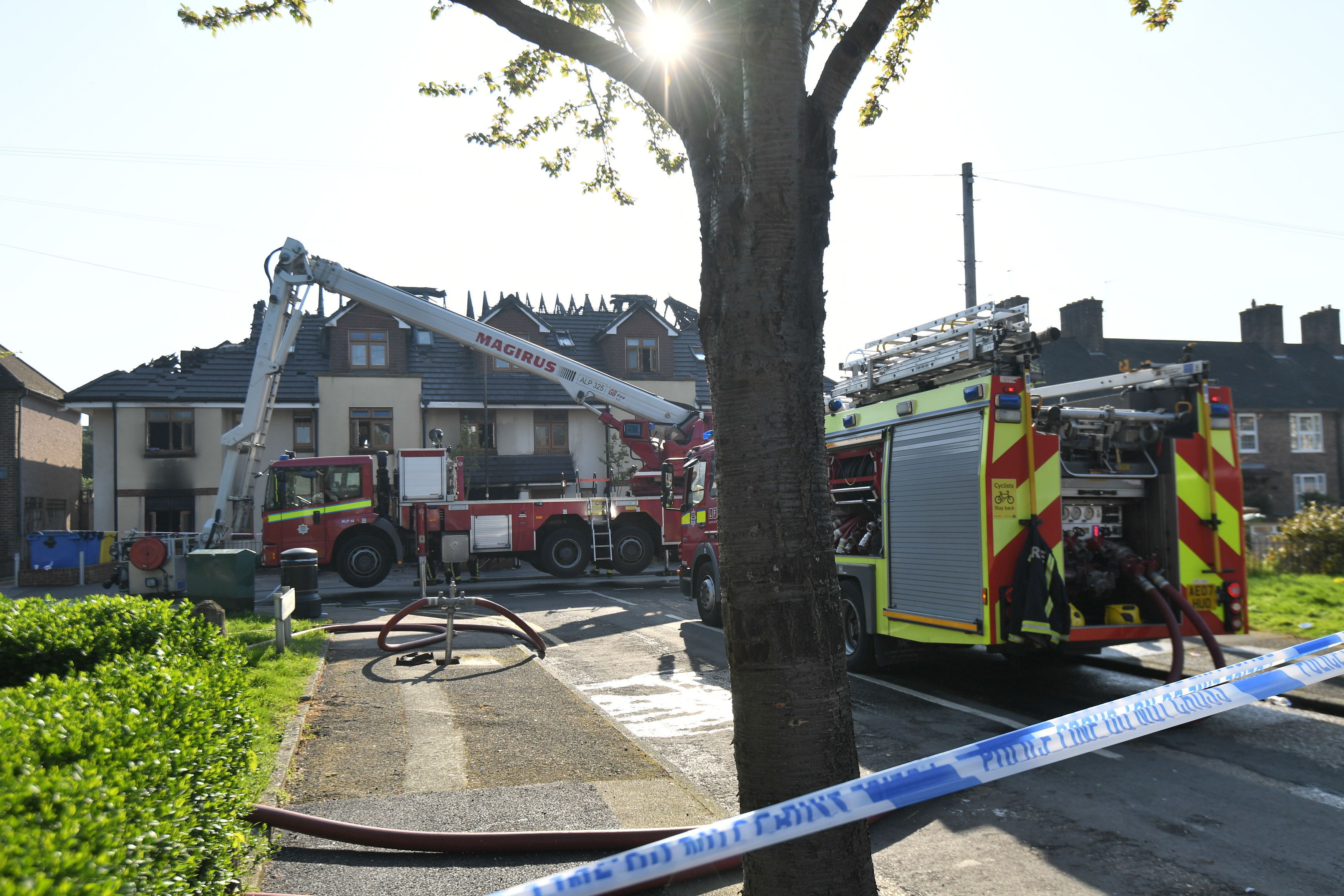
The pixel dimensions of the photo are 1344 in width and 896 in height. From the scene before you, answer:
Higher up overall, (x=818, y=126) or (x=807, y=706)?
(x=818, y=126)

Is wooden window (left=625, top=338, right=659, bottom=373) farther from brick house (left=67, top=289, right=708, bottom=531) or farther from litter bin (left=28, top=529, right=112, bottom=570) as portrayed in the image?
litter bin (left=28, top=529, right=112, bottom=570)

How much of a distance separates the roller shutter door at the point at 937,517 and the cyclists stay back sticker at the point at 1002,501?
0.44 ft

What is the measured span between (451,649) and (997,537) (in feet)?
19.5

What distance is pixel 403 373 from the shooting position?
29.9 meters

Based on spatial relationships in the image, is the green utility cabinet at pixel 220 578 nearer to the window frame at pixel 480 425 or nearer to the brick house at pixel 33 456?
the window frame at pixel 480 425

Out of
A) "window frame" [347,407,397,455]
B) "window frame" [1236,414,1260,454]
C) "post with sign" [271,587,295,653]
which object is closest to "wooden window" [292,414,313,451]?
"window frame" [347,407,397,455]

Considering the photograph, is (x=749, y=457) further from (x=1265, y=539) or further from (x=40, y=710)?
(x=1265, y=539)

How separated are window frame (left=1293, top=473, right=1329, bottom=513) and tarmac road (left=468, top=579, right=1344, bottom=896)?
35.6 metres

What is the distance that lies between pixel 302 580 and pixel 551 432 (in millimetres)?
18337

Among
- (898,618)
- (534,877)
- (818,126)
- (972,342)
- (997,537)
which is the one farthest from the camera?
(898,618)

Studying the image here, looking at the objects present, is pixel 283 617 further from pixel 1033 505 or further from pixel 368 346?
pixel 368 346

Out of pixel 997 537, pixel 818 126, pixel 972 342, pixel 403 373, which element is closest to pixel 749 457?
pixel 818 126

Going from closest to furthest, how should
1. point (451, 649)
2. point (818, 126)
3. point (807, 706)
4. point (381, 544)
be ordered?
point (807, 706)
point (818, 126)
point (451, 649)
point (381, 544)

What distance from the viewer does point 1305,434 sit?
38.1 m
